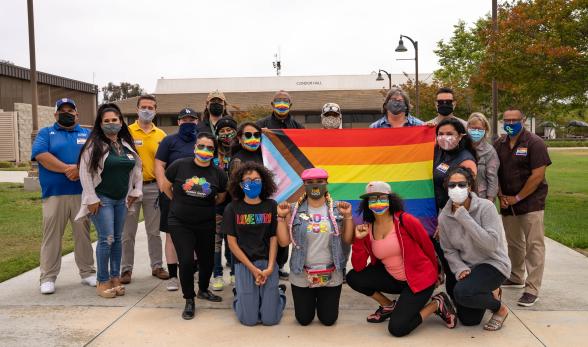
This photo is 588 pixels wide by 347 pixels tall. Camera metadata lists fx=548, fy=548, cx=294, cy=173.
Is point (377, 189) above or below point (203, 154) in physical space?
below

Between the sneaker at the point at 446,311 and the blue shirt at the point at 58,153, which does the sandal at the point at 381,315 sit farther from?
the blue shirt at the point at 58,153

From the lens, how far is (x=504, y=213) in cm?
602

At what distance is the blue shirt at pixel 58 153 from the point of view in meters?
6.02

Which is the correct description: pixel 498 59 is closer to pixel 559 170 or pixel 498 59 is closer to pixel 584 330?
pixel 584 330

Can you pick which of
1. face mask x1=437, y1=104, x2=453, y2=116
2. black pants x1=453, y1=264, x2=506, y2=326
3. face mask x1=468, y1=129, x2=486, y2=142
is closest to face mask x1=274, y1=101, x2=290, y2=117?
face mask x1=437, y1=104, x2=453, y2=116

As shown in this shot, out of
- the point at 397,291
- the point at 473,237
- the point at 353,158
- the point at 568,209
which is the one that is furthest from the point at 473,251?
the point at 568,209

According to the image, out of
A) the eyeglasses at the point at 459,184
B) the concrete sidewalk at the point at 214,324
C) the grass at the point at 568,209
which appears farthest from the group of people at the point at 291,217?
the grass at the point at 568,209

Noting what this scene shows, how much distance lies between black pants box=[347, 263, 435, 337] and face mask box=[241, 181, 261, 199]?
1.19 m

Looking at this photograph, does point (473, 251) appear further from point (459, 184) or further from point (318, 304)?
point (318, 304)

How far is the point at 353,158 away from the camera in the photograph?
6238 millimetres

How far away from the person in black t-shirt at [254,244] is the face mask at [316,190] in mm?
418

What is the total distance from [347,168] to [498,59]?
809 centimetres

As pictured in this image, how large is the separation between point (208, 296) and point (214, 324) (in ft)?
2.41

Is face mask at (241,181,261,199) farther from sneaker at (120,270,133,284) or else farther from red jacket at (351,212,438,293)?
sneaker at (120,270,133,284)
